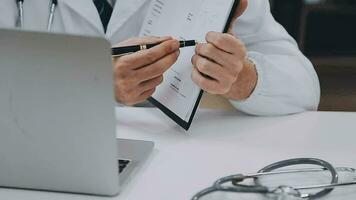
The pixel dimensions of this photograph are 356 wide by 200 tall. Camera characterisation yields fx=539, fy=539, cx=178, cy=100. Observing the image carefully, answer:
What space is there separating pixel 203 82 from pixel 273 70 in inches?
8.8

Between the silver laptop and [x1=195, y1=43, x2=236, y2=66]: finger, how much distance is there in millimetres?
275

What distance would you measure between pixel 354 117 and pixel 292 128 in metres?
0.14

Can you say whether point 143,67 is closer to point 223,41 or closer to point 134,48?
point 134,48

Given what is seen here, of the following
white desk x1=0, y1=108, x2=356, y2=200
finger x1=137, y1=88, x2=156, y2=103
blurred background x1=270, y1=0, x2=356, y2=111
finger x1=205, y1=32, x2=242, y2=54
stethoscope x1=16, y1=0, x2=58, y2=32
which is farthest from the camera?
blurred background x1=270, y1=0, x2=356, y2=111

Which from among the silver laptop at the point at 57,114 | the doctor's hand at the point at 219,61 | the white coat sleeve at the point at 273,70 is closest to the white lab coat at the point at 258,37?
the white coat sleeve at the point at 273,70

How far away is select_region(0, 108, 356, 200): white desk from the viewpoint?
0.66 meters

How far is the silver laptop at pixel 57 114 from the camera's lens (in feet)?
1.79

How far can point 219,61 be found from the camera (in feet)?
2.72

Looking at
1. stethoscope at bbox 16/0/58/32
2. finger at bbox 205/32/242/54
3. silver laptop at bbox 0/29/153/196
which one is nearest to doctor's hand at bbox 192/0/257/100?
finger at bbox 205/32/242/54

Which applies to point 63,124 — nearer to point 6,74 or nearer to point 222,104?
point 6,74

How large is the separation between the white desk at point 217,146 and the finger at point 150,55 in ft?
0.37

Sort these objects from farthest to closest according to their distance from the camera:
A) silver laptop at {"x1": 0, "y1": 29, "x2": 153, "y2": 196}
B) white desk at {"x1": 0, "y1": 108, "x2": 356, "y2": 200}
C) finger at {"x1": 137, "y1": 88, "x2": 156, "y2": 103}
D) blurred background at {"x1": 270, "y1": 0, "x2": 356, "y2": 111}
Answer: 1. blurred background at {"x1": 270, "y1": 0, "x2": 356, "y2": 111}
2. finger at {"x1": 137, "y1": 88, "x2": 156, "y2": 103}
3. white desk at {"x1": 0, "y1": 108, "x2": 356, "y2": 200}
4. silver laptop at {"x1": 0, "y1": 29, "x2": 153, "y2": 196}

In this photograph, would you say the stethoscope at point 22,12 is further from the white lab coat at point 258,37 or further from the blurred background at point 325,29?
the blurred background at point 325,29

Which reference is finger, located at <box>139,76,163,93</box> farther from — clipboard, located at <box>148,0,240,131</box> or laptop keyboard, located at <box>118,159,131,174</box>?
laptop keyboard, located at <box>118,159,131,174</box>
